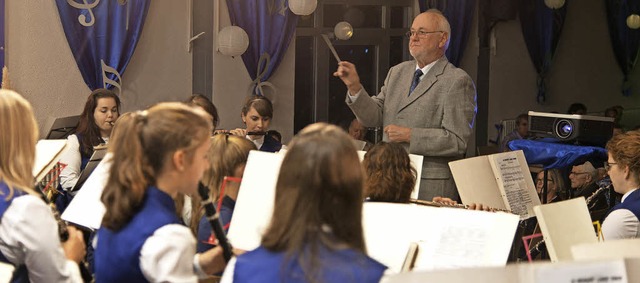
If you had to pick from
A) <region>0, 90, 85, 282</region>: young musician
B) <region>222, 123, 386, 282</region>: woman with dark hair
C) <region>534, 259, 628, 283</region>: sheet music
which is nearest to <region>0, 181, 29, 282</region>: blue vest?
<region>0, 90, 85, 282</region>: young musician

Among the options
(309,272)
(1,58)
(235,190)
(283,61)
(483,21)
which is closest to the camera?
(309,272)

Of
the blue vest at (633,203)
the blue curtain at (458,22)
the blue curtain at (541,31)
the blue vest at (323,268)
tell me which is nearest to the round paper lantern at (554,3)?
the blue curtain at (541,31)

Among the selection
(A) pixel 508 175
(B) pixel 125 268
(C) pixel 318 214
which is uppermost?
(C) pixel 318 214

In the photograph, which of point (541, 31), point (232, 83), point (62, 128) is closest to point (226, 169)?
point (62, 128)

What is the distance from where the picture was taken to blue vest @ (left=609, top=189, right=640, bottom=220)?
399 cm

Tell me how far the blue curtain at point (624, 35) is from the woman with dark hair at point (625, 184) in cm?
849

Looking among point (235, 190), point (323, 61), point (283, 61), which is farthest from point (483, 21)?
point (235, 190)

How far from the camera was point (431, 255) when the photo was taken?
10.3 ft

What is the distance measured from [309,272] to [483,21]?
9.24 m

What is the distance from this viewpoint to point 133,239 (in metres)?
2.39

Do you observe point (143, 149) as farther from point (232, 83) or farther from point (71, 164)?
point (232, 83)

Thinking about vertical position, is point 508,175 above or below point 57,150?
below

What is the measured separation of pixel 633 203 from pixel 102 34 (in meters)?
5.16

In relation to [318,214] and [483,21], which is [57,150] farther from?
[483,21]
